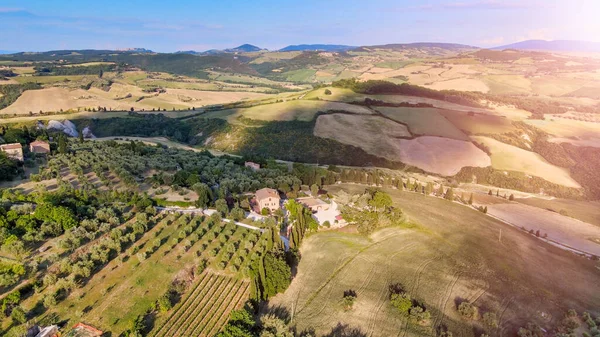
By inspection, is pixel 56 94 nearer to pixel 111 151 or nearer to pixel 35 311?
pixel 111 151

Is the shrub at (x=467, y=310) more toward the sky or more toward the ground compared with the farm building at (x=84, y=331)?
more toward the ground

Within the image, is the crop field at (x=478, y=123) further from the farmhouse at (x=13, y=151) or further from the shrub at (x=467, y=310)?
the farmhouse at (x=13, y=151)

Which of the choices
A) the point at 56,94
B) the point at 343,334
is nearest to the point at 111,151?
the point at 343,334

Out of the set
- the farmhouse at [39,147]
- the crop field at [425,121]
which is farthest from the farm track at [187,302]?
the crop field at [425,121]

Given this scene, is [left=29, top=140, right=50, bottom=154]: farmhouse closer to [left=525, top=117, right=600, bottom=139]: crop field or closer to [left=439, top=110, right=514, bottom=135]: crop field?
[left=439, top=110, right=514, bottom=135]: crop field

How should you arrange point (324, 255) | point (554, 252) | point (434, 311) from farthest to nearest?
1. point (554, 252)
2. point (324, 255)
3. point (434, 311)

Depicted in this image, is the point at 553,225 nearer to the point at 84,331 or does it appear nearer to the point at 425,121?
the point at 425,121

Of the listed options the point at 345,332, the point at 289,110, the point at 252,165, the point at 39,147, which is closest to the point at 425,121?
the point at 289,110
